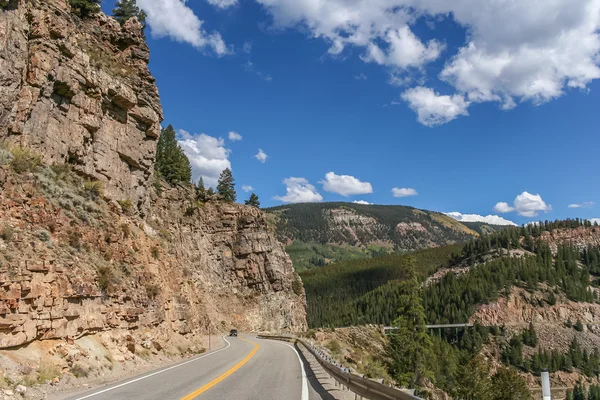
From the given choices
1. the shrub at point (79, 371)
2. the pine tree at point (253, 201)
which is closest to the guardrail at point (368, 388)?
the shrub at point (79, 371)

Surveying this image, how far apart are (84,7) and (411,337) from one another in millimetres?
41099

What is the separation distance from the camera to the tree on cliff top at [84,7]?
3234 centimetres

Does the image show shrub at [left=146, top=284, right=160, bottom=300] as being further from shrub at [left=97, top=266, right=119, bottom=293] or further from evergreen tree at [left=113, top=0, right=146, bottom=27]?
evergreen tree at [left=113, top=0, right=146, bottom=27]

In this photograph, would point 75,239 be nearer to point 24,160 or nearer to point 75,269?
point 75,269

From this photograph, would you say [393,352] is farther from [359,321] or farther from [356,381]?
[359,321]

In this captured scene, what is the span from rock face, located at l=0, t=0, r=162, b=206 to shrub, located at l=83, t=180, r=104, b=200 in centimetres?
154

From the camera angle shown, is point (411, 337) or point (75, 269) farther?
point (411, 337)

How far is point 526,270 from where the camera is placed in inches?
7357

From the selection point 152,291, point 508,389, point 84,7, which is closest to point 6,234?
point 152,291

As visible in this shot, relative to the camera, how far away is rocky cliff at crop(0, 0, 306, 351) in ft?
50.3

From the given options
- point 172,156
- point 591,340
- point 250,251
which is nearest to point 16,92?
point 172,156

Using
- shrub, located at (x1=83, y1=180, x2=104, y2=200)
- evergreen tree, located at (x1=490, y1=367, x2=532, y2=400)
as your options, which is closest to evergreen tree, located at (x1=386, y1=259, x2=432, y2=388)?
evergreen tree, located at (x1=490, y1=367, x2=532, y2=400)

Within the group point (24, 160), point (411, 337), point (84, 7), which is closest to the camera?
point (24, 160)

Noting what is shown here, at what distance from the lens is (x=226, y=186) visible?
87.0m
